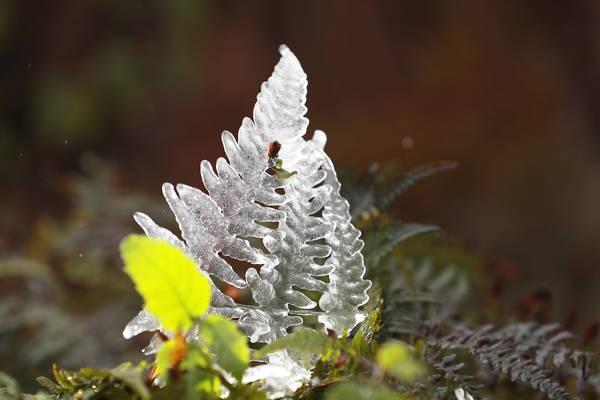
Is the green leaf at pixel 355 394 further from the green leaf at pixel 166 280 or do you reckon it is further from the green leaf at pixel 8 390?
the green leaf at pixel 8 390

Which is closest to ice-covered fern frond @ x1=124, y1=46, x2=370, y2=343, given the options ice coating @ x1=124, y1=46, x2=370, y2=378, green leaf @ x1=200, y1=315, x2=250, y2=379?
ice coating @ x1=124, y1=46, x2=370, y2=378

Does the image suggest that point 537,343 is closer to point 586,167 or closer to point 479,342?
point 479,342

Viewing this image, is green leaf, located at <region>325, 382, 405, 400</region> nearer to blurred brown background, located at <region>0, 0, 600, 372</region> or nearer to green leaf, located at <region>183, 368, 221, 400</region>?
green leaf, located at <region>183, 368, 221, 400</region>

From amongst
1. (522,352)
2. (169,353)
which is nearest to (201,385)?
(169,353)

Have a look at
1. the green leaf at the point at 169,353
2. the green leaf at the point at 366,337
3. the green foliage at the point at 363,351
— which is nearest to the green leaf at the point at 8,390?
the green foliage at the point at 363,351

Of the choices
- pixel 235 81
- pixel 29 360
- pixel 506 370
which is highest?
pixel 235 81

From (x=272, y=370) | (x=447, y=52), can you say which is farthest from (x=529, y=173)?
(x=272, y=370)

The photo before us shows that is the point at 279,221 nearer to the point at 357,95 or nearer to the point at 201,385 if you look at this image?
the point at 201,385
